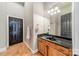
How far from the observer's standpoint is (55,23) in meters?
1.44

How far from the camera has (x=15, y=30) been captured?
126 centimetres

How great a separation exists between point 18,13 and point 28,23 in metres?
0.23

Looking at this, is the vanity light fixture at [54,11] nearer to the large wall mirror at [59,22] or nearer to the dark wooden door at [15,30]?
the large wall mirror at [59,22]

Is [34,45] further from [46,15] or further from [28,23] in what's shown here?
[46,15]

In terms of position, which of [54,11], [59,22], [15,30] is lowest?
[15,30]

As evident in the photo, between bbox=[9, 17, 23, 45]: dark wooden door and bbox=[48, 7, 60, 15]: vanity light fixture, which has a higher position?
bbox=[48, 7, 60, 15]: vanity light fixture

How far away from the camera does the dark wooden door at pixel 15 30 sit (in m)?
1.20

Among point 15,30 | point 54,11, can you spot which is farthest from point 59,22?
point 15,30

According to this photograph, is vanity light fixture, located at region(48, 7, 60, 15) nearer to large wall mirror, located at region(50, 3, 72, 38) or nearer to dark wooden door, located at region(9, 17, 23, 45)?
large wall mirror, located at region(50, 3, 72, 38)

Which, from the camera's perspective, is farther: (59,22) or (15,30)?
(59,22)

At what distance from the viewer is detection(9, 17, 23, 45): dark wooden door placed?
3.94ft

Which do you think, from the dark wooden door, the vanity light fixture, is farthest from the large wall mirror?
the dark wooden door

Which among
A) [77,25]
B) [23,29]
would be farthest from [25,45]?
[77,25]

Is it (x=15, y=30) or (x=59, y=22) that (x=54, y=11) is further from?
(x=15, y=30)
